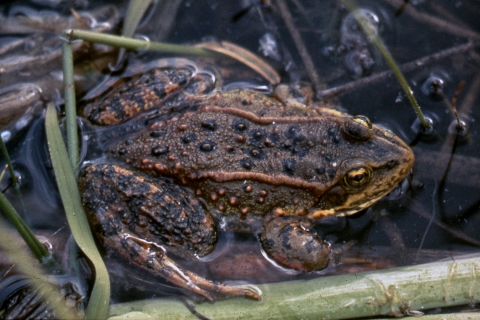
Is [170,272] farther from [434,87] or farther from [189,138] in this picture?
[434,87]

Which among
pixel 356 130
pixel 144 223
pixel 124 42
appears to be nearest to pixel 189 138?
pixel 144 223

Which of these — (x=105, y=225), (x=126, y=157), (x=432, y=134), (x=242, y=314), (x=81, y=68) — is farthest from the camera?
(x=81, y=68)

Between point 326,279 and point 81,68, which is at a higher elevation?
point 81,68

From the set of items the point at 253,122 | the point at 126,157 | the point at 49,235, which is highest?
the point at 253,122

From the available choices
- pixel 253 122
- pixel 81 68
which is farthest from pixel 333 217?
pixel 81 68

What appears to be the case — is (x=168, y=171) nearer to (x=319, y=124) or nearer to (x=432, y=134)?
(x=319, y=124)

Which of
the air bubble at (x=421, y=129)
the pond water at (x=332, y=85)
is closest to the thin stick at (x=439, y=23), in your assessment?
the pond water at (x=332, y=85)

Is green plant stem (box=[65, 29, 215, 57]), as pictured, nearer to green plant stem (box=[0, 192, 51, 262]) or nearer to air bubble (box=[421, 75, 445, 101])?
green plant stem (box=[0, 192, 51, 262])
